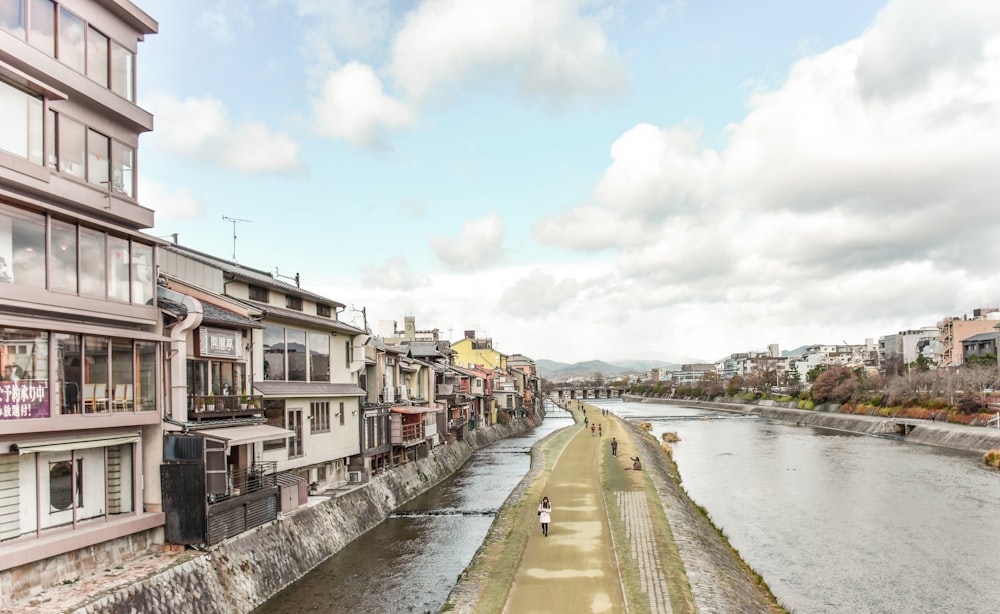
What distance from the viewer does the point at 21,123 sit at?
1839 centimetres

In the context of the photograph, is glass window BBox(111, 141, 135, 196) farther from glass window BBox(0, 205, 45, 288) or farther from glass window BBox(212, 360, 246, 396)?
glass window BBox(212, 360, 246, 396)

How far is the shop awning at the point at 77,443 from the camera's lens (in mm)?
17766

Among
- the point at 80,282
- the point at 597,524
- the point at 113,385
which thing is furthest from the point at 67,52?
the point at 597,524

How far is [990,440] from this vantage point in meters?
65.9

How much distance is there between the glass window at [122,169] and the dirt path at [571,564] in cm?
1762

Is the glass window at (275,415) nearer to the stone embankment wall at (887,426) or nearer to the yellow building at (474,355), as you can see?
the stone embankment wall at (887,426)

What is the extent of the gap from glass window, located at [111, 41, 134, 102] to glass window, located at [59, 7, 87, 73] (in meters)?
1.26

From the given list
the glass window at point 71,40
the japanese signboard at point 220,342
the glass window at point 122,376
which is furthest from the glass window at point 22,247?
the japanese signboard at point 220,342

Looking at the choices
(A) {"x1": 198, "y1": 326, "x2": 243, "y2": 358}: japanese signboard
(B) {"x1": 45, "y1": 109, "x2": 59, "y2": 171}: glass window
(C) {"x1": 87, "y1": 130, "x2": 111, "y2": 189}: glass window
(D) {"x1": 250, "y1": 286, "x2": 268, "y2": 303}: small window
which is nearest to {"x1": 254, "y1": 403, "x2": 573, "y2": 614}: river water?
(A) {"x1": 198, "y1": 326, "x2": 243, "y2": 358}: japanese signboard

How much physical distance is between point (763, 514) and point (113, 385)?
3447 cm

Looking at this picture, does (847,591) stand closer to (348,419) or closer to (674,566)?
(674,566)

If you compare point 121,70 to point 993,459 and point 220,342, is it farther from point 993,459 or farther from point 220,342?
point 993,459

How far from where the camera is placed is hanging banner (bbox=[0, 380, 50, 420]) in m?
17.1

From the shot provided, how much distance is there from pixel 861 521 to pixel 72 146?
40290 mm
